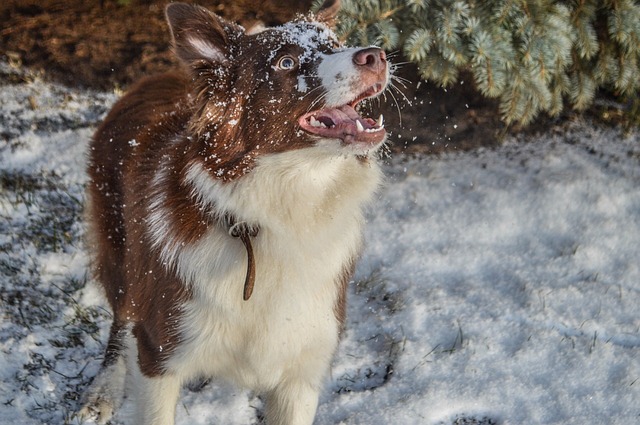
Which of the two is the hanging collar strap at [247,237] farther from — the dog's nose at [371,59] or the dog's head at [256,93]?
the dog's nose at [371,59]

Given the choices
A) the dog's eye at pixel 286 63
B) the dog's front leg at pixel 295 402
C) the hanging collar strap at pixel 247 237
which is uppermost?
the dog's eye at pixel 286 63

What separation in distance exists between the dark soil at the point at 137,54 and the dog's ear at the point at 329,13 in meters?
1.91

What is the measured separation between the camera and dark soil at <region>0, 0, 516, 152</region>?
523 centimetres

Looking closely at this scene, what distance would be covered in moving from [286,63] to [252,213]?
0.53 m

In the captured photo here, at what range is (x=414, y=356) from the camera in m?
3.71

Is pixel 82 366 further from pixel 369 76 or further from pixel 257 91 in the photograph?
pixel 369 76

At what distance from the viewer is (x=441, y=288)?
13.6ft

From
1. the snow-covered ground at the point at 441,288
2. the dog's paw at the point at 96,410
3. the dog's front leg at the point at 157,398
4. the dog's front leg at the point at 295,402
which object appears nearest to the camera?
the dog's front leg at the point at 157,398

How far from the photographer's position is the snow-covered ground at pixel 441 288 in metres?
3.46

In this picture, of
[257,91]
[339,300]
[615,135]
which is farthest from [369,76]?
[615,135]

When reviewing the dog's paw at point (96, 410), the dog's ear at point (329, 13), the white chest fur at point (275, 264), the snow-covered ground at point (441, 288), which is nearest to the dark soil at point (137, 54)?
the snow-covered ground at point (441, 288)

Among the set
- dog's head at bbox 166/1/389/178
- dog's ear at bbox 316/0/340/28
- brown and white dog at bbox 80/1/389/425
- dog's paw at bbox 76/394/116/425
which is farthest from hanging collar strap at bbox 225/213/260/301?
dog's paw at bbox 76/394/116/425

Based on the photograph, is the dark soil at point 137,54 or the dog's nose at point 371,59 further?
the dark soil at point 137,54

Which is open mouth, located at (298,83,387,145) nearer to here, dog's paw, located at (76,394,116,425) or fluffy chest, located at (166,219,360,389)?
fluffy chest, located at (166,219,360,389)
